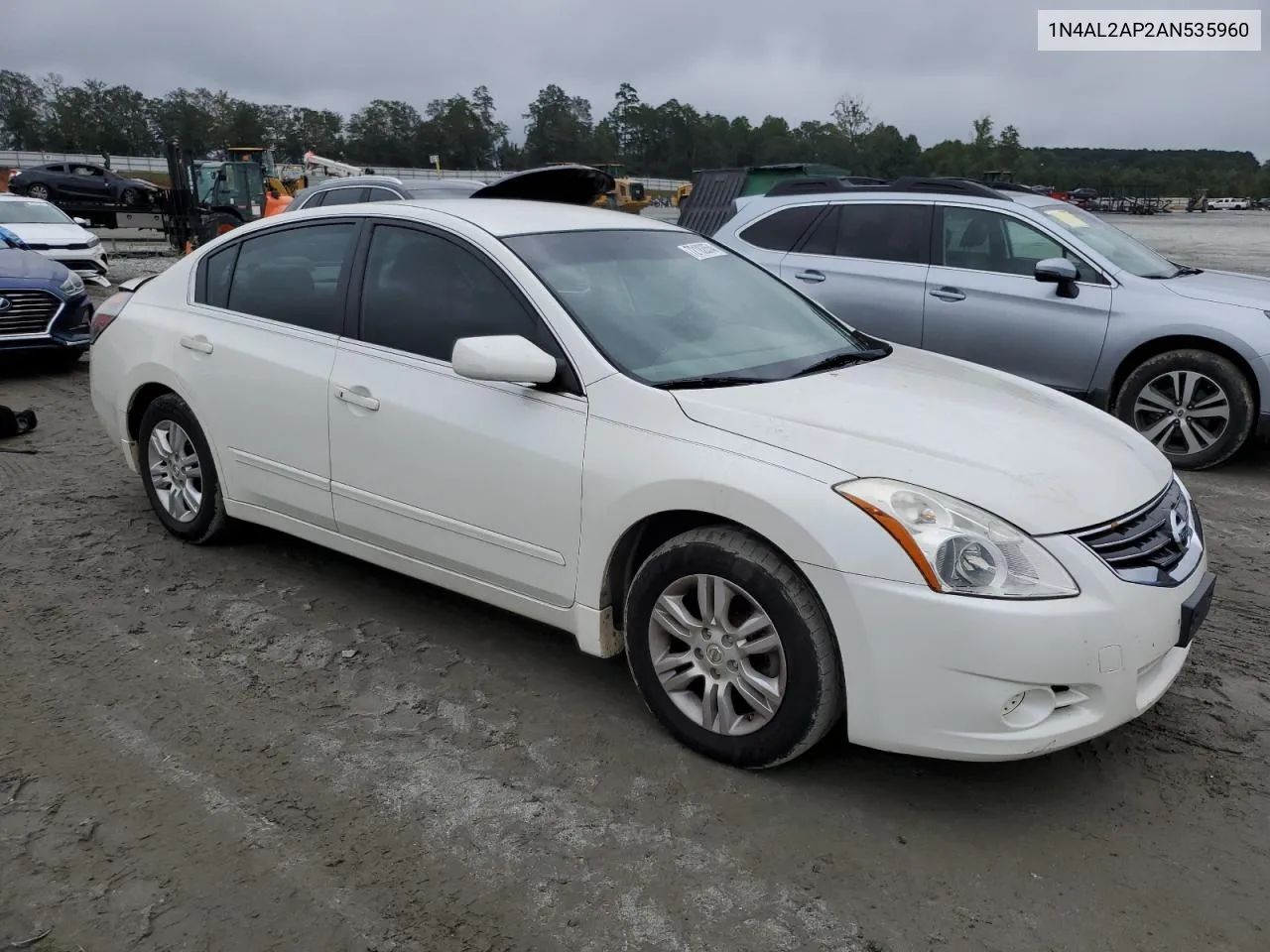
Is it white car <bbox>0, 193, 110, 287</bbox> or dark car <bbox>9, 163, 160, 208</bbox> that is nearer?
white car <bbox>0, 193, 110, 287</bbox>

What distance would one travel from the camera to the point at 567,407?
3312 mm

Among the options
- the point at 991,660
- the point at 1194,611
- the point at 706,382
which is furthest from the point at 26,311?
the point at 1194,611

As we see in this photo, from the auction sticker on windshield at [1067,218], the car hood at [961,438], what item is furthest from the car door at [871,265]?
the car hood at [961,438]

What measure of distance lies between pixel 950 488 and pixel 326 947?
1.93m

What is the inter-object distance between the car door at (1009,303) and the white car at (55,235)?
11.8 m

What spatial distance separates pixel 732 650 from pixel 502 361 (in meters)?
1.13

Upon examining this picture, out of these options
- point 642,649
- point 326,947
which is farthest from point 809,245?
point 326,947

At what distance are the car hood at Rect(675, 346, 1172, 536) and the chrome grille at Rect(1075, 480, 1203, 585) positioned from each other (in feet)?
0.13

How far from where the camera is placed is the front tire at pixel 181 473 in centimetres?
465

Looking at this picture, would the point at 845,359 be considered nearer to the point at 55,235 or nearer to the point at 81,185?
the point at 55,235

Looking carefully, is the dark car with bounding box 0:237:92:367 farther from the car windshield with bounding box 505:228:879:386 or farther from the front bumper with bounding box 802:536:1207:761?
the front bumper with bounding box 802:536:1207:761

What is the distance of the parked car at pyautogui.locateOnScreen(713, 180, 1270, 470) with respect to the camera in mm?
6395

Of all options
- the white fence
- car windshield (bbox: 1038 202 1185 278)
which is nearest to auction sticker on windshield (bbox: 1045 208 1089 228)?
car windshield (bbox: 1038 202 1185 278)

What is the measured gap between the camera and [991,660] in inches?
103
